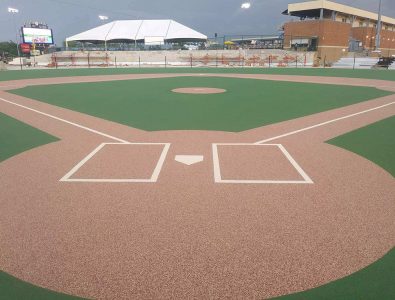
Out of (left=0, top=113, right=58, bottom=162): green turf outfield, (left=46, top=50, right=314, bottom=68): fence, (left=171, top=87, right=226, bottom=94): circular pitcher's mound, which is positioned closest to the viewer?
(left=0, top=113, right=58, bottom=162): green turf outfield

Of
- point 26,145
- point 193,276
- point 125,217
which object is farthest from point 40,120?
point 193,276

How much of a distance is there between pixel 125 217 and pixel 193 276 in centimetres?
164

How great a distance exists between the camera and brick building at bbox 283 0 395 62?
5550cm

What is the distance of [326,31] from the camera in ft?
182

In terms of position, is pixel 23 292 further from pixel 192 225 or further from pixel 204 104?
pixel 204 104

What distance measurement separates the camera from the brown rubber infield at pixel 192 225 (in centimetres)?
361

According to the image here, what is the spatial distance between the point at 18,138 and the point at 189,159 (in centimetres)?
509

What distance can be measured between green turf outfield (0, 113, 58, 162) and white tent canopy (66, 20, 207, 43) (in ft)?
180

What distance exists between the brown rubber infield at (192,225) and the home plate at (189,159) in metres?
0.17

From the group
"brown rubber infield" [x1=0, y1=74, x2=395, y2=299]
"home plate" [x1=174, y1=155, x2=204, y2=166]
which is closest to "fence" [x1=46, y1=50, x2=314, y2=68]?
"home plate" [x1=174, y1=155, x2=204, y2=166]

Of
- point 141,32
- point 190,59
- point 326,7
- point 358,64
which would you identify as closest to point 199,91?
point 358,64

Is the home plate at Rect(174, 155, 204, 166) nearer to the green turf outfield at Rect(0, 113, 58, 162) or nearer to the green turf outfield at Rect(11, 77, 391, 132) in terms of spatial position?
the green turf outfield at Rect(11, 77, 391, 132)

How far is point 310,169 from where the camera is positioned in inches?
267

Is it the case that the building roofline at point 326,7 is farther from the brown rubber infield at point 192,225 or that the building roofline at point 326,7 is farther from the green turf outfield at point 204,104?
the brown rubber infield at point 192,225
